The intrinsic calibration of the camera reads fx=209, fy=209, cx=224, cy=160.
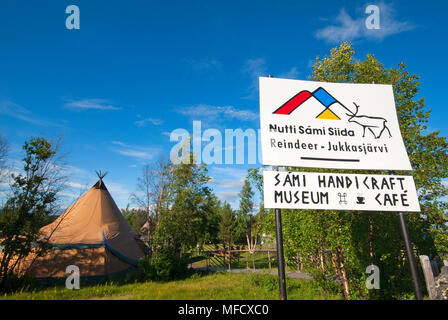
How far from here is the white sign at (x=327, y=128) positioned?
3756 millimetres

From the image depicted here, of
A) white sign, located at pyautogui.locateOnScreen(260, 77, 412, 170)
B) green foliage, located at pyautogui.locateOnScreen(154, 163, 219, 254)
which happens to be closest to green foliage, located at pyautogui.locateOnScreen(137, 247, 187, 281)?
green foliage, located at pyautogui.locateOnScreen(154, 163, 219, 254)

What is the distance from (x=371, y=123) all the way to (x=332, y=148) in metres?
1.13

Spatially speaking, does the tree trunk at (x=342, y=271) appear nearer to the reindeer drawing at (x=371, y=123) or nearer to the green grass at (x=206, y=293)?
the green grass at (x=206, y=293)

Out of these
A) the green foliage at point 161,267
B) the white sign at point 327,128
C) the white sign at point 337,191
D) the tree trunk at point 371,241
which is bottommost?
the green foliage at point 161,267

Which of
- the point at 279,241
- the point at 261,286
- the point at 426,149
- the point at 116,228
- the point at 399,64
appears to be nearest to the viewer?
the point at 279,241

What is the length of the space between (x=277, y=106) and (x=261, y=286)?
25.4ft

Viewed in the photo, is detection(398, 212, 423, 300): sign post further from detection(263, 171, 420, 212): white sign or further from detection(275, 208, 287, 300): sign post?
detection(275, 208, 287, 300): sign post

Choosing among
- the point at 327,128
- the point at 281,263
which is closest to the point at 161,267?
the point at 281,263

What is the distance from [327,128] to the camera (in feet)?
13.2

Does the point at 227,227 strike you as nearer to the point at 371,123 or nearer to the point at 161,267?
the point at 161,267

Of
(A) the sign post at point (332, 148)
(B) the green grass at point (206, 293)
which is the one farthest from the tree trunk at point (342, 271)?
(A) the sign post at point (332, 148)
